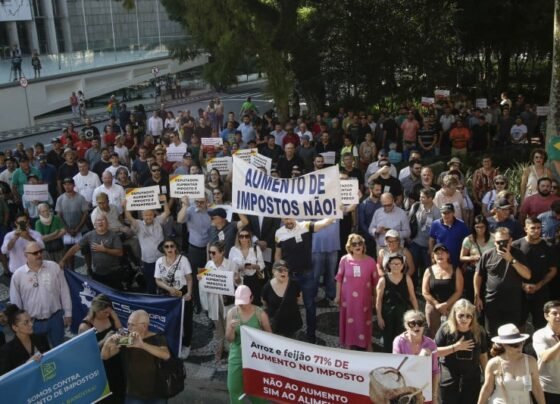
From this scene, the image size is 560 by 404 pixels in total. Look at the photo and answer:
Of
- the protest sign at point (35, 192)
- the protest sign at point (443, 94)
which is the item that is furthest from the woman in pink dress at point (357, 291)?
the protest sign at point (443, 94)

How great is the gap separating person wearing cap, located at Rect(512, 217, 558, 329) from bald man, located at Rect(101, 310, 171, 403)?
12.7 ft

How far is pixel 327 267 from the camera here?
8.73 metres

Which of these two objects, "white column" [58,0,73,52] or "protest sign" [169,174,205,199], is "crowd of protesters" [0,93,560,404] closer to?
"protest sign" [169,174,205,199]

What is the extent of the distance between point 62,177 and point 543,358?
31.7ft

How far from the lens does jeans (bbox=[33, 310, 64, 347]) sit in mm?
7195

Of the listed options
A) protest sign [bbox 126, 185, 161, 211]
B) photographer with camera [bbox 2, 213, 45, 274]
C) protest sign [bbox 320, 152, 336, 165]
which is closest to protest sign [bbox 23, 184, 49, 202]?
photographer with camera [bbox 2, 213, 45, 274]

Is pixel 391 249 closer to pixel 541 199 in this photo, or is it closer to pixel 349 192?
pixel 349 192

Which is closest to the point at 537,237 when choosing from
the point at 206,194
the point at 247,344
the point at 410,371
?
the point at 410,371

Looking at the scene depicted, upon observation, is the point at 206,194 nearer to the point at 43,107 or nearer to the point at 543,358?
the point at 543,358

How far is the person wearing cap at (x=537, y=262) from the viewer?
6.82 m

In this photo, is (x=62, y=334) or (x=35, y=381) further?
(x=62, y=334)

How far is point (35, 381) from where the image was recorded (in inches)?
212

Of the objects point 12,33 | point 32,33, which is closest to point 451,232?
point 12,33

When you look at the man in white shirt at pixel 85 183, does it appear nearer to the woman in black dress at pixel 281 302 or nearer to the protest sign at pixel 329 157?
the protest sign at pixel 329 157
